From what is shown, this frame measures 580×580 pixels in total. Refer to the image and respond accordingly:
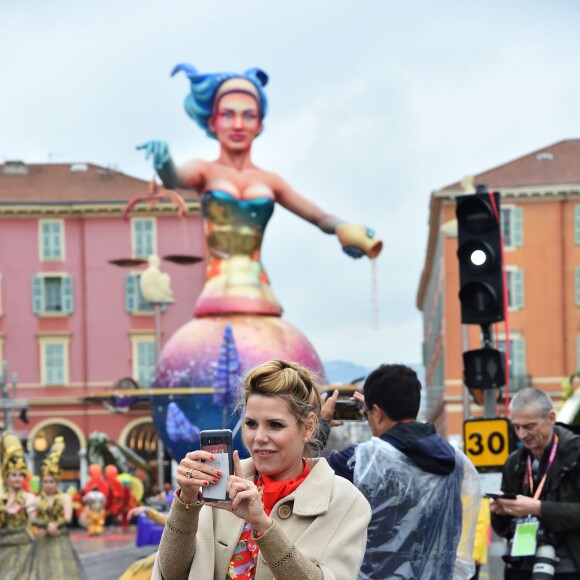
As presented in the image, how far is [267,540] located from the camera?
360cm

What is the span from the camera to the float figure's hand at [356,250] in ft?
70.4

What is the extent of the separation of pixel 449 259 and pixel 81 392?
1449cm

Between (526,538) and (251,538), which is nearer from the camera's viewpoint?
(251,538)

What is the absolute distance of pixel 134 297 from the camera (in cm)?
5319

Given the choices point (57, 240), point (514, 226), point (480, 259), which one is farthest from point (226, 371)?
point (57, 240)

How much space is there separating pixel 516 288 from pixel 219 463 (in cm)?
4847

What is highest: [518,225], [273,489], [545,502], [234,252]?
[518,225]

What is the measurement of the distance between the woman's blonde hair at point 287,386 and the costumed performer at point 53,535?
366 inches

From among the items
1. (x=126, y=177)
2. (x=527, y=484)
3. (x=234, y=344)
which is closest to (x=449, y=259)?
(x=126, y=177)

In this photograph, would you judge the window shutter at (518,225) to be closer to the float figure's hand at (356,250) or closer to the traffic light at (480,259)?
the float figure's hand at (356,250)

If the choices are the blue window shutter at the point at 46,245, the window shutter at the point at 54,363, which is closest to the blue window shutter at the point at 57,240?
the blue window shutter at the point at 46,245

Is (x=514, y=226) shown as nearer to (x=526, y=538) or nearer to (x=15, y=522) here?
(x=15, y=522)

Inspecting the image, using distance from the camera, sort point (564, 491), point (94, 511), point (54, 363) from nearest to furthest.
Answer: point (564, 491) → point (94, 511) → point (54, 363)

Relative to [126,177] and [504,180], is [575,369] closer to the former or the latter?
[504,180]
